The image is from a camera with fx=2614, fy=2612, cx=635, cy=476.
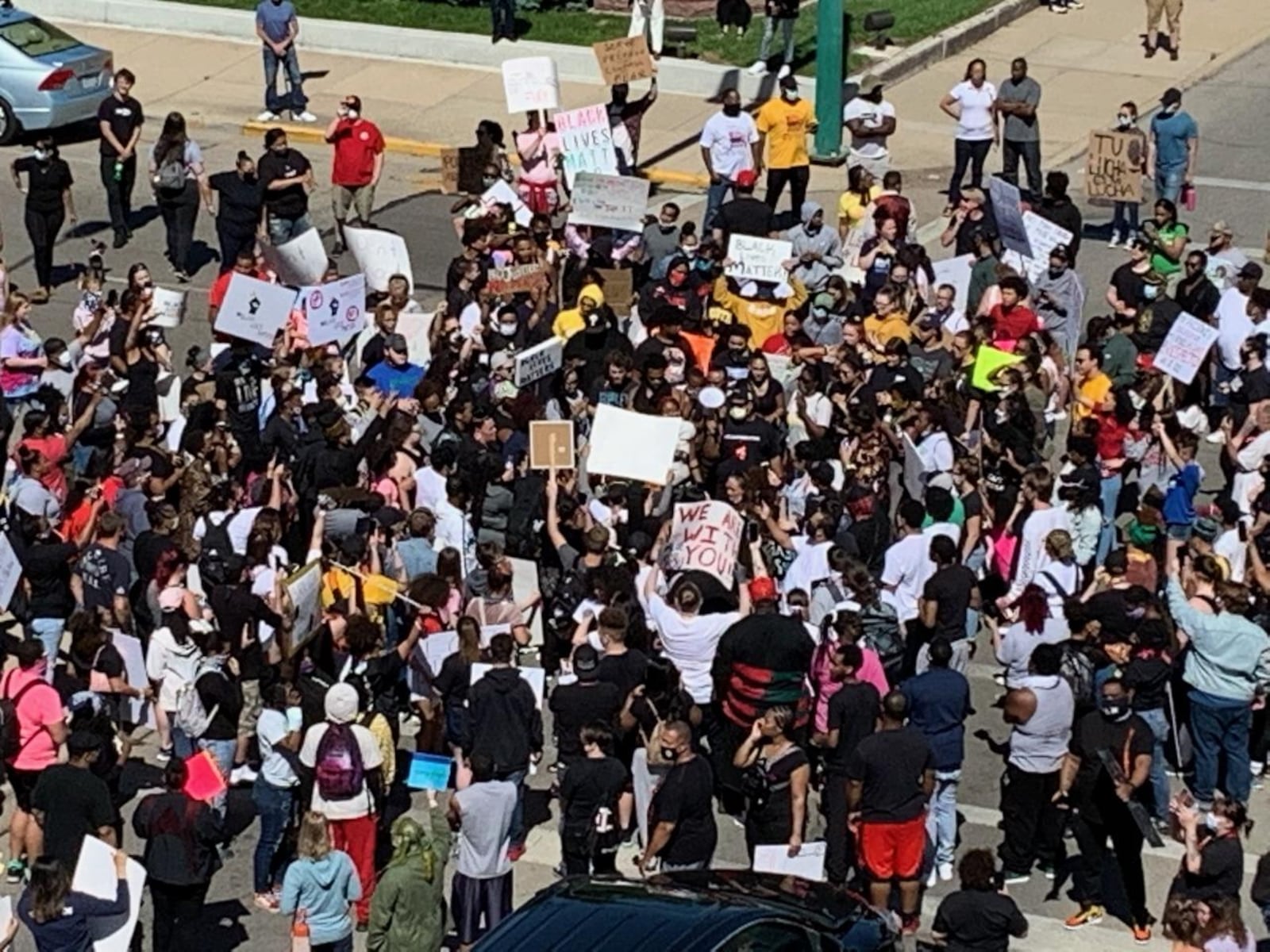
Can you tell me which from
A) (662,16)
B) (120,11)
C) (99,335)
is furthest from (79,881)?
(120,11)

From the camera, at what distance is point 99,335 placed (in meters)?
20.0

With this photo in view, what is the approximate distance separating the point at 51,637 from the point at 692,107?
15.1 meters

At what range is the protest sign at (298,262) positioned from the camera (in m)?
21.2

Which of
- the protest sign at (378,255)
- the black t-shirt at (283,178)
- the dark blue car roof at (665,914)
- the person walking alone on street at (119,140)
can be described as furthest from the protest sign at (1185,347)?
→ the person walking alone on street at (119,140)

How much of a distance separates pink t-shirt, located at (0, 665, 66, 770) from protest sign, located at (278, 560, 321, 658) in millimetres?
1449

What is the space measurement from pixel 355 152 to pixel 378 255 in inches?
131

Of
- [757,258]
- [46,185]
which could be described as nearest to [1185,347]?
[757,258]

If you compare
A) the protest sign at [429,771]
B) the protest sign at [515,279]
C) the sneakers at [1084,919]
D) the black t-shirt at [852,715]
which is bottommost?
the sneakers at [1084,919]

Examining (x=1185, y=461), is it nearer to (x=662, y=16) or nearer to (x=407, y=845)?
(x=407, y=845)

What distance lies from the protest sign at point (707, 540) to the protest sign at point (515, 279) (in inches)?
185

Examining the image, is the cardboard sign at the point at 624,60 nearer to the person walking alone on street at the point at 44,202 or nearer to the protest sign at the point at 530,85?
the protest sign at the point at 530,85

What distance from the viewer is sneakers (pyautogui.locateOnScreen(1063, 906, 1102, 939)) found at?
558 inches

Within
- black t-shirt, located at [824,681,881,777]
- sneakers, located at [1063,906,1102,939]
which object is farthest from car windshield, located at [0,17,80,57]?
sneakers, located at [1063,906,1102,939]

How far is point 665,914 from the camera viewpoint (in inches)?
452
